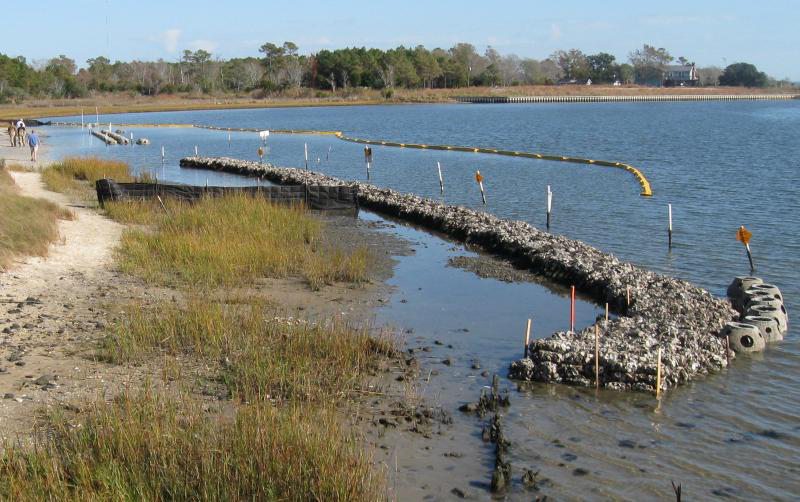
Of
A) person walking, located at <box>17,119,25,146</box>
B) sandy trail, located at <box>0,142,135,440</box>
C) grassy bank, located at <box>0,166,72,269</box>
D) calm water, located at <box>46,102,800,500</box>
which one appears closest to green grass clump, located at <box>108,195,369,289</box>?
sandy trail, located at <box>0,142,135,440</box>

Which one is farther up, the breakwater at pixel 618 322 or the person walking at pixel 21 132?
the person walking at pixel 21 132

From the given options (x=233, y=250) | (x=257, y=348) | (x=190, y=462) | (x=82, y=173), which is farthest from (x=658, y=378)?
(x=82, y=173)

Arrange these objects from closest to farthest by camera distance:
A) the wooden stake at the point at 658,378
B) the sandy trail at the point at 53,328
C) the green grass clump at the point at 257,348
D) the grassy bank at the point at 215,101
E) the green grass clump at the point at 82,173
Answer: the sandy trail at the point at 53,328, the green grass clump at the point at 257,348, the wooden stake at the point at 658,378, the green grass clump at the point at 82,173, the grassy bank at the point at 215,101

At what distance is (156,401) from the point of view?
9188mm

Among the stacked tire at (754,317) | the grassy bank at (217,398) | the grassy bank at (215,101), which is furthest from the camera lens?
the grassy bank at (215,101)

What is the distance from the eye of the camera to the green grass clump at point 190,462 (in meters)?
7.21

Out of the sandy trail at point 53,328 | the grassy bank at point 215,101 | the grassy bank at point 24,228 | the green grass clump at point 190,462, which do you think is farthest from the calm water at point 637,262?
the grassy bank at point 215,101

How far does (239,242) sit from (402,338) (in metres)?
7.26

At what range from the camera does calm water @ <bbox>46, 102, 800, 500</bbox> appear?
993cm

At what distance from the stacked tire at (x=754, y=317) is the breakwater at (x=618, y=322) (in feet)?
1.03

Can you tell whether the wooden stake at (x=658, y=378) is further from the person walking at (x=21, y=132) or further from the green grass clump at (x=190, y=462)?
the person walking at (x=21, y=132)

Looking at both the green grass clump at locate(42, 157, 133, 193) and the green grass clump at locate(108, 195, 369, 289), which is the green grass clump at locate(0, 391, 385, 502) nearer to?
the green grass clump at locate(108, 195, 369, 289)

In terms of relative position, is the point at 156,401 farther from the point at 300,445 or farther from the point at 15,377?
the point at 15,377

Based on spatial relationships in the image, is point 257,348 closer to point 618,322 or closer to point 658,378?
point 658,378
